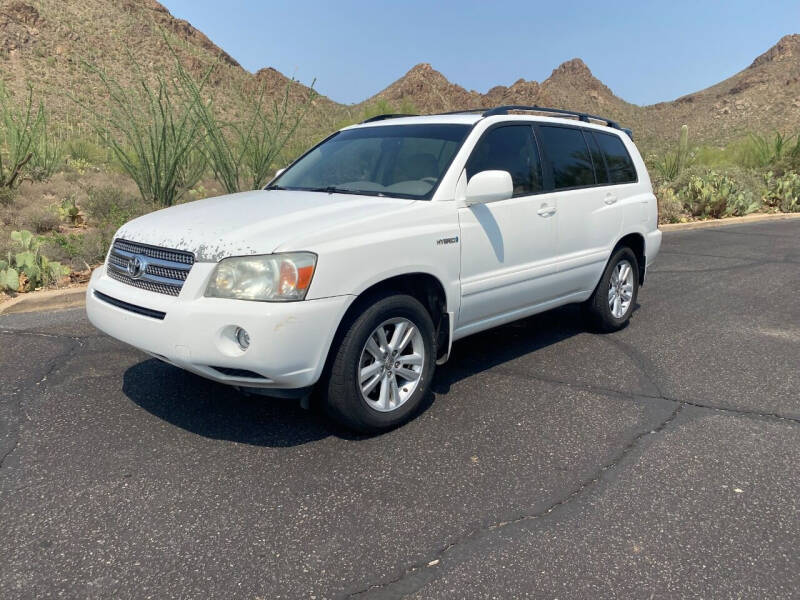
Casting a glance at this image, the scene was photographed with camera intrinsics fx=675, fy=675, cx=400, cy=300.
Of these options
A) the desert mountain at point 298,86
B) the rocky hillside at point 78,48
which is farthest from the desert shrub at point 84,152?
→ the rocky hillside at point 78,48

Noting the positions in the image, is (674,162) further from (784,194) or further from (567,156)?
(567,156)

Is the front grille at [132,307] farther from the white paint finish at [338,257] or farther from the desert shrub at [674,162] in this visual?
the desert shrub at [674,162]

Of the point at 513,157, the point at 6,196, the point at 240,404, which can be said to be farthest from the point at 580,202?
the point at 6,196

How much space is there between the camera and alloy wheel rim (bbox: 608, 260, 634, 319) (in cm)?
596

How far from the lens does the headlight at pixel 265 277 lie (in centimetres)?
336

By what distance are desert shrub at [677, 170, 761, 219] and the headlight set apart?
14086 mm

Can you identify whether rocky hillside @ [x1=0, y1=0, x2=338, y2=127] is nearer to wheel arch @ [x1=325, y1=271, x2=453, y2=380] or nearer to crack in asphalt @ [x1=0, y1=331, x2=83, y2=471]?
crack in asphalt @ [x1=0, y1=331, x2=83, y2=471]

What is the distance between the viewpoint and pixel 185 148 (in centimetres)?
950

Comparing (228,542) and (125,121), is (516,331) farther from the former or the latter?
(125,121)

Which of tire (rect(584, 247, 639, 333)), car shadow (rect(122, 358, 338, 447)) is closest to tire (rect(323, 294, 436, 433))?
car shadow (rect(122, 358, 338, 447))

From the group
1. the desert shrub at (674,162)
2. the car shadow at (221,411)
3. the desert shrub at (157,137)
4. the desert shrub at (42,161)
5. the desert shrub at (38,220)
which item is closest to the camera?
the car shadow at (221,411)

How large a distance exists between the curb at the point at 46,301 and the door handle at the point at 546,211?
4.62 m

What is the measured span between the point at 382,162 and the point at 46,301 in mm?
3939

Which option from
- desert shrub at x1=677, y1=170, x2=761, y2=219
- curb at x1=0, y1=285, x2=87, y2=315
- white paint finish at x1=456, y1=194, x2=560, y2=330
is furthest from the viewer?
desert shrub at x1=677, y1=170, x2=761, y2=219
